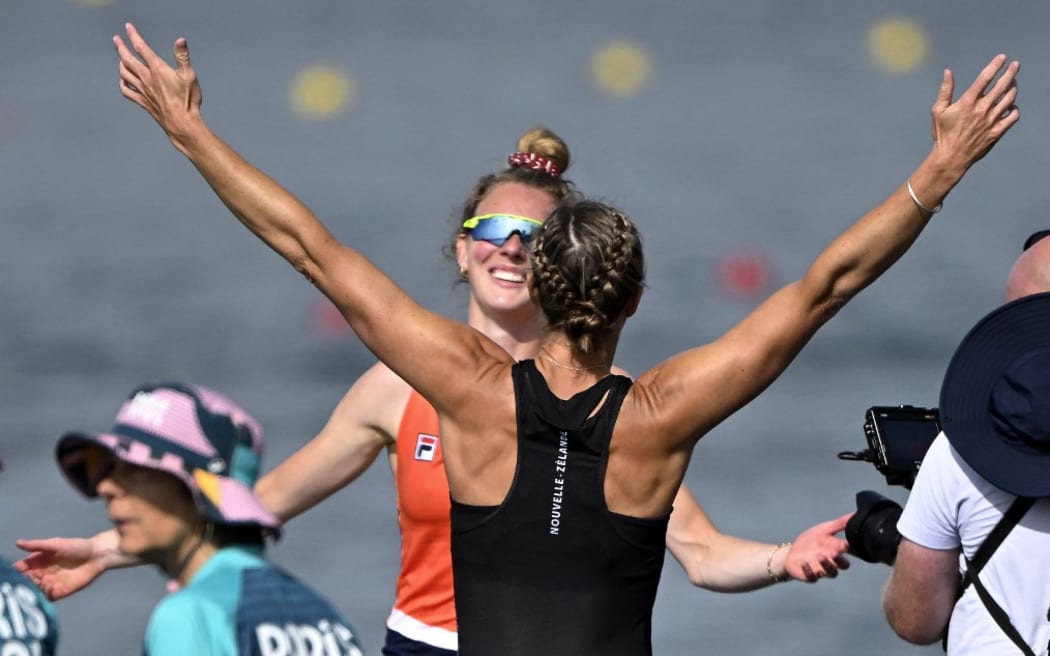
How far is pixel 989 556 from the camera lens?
3.64m

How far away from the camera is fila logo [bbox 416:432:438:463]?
14.5ft

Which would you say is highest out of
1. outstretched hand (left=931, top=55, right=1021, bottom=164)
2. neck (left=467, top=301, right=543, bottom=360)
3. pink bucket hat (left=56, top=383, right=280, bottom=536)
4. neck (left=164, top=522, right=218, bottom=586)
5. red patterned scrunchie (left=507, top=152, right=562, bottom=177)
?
red patterned scrunchie (left=507, top=152, right=562, bottom=177)

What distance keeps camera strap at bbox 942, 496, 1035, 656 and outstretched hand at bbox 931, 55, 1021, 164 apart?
721 millimetres

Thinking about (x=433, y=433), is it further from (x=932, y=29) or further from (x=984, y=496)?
(x=932, y=29)

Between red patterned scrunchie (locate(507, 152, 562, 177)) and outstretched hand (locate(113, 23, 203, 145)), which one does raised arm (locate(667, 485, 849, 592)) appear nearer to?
red patterned scrunchie (locate(507, 152, 562, 177))

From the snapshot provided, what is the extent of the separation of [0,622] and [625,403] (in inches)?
48.9

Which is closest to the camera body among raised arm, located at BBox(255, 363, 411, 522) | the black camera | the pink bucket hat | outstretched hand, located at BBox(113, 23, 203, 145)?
the black camera

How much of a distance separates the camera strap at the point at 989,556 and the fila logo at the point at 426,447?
139 centimetres

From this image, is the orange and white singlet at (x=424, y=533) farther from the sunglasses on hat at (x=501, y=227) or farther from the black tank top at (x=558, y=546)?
the black tank top at (x=558, y=546)

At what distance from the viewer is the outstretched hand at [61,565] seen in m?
3.99

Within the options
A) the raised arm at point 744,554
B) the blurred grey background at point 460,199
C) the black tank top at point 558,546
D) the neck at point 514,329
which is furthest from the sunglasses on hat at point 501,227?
the blurred grey background at point 460,199

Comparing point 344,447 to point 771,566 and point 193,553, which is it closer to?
point 771,566

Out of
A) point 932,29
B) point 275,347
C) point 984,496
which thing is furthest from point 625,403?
point 932,29

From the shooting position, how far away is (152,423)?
3.13 meters
